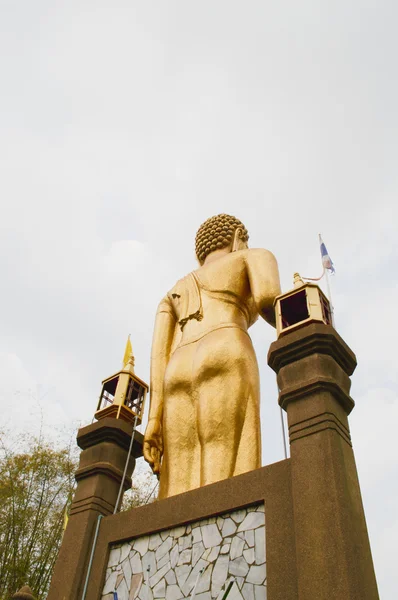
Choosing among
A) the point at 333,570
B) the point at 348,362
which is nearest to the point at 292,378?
the point at 348,362

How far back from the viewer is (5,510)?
13.4 m

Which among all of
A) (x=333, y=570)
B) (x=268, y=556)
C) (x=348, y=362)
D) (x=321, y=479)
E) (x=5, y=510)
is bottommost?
(x=333, y=570)

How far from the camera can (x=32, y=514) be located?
43.9 feet

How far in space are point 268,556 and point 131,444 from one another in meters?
2.35

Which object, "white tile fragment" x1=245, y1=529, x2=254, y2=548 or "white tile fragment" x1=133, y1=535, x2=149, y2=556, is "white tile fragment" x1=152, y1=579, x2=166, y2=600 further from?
"white tile fragment" x1=245, y1=529, x2=254, y2=548

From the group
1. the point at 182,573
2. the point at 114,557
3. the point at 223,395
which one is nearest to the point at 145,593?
the point at 182,573

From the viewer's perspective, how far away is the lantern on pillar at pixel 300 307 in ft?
16.0

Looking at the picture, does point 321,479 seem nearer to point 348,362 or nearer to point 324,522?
point 324,522

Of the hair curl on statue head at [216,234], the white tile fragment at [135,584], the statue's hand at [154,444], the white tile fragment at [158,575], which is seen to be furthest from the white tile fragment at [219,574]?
the hair curl on statue head at [216,234]

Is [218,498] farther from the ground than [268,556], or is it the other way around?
[218,498]

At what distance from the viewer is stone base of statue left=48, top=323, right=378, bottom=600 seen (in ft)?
11.7

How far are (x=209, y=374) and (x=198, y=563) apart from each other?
77.1 inches

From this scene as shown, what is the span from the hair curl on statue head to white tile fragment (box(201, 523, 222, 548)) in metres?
3.89

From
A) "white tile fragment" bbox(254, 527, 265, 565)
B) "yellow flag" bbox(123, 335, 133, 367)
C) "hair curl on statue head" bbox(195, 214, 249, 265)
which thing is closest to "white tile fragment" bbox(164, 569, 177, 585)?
"white tile fragment" bbox(254, 527, 265, 565)
